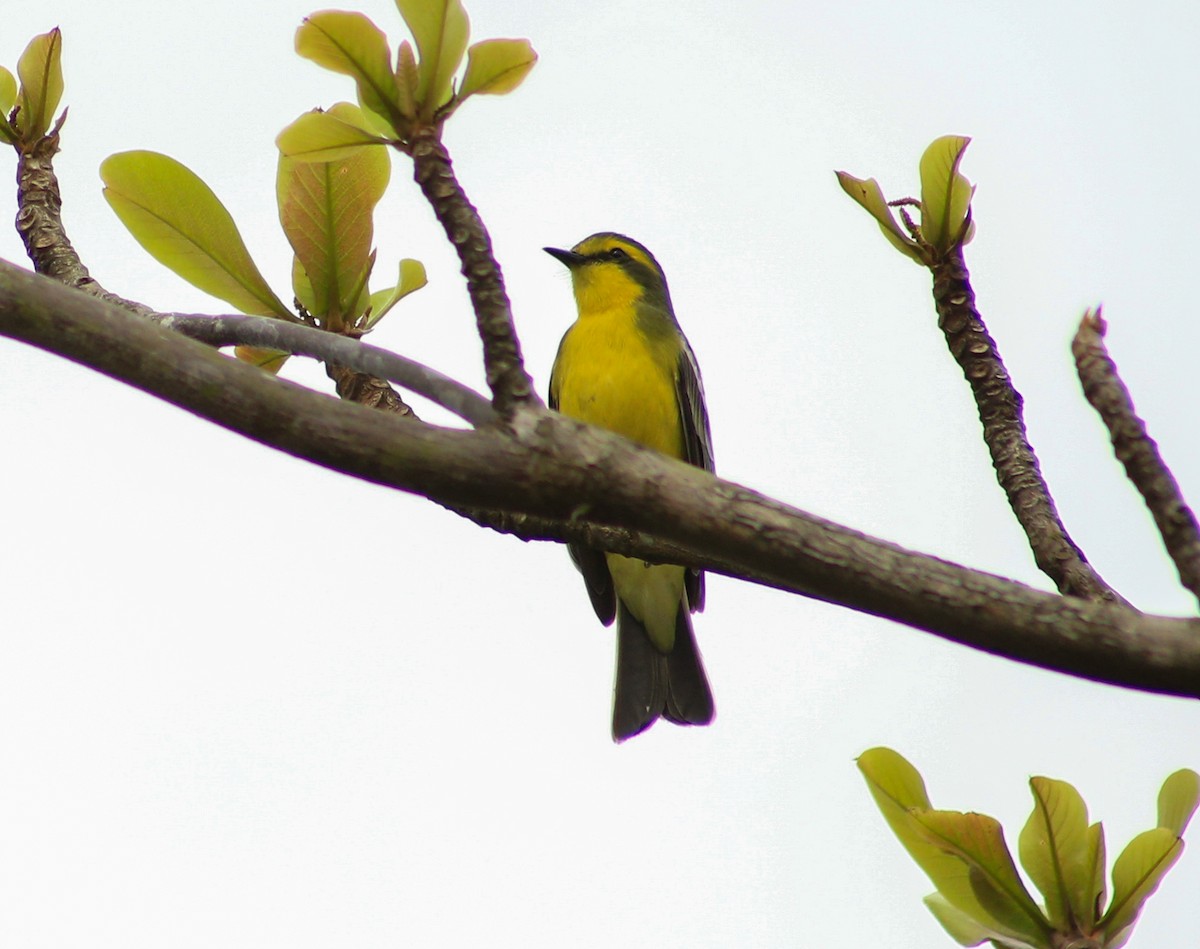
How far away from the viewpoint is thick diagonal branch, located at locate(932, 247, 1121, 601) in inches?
112

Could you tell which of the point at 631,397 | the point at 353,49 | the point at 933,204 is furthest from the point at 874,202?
the point at 631,397

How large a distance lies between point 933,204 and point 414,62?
1388 mm

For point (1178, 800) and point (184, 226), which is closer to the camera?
point (1178, 800)

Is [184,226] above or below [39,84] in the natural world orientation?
below

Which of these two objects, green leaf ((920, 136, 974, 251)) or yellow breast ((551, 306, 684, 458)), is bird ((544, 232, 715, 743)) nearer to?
yellow breast ((551, 306, 684, 458))

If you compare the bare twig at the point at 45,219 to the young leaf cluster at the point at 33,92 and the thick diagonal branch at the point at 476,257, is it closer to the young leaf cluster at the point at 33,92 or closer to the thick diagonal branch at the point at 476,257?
the young leaf cluster at the point at 33,92

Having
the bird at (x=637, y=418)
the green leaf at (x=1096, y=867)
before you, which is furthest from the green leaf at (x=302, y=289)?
the green leaf at (x=1096, y=867)

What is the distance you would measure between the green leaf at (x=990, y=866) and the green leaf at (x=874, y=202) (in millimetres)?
1415

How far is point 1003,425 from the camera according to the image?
3.25 m

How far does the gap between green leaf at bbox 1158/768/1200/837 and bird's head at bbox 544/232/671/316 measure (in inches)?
170

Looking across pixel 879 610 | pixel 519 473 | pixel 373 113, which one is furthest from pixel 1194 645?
pixel 373 113

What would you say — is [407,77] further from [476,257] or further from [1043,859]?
[1043,859]

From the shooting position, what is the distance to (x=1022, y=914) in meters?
2.95

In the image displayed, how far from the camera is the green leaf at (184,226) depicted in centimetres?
362
